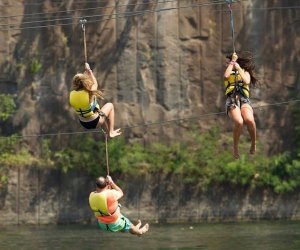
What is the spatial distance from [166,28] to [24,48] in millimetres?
3321

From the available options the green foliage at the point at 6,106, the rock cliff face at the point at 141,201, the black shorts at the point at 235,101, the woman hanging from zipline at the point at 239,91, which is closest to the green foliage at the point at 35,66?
the green foliage at the point at 6,106

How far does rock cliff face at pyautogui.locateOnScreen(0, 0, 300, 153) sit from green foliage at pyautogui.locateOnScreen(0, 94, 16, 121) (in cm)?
19

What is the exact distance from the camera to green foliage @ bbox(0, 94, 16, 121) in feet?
101

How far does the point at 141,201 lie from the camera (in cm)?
3114

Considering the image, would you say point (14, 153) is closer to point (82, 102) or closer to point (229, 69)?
point (82, 102)

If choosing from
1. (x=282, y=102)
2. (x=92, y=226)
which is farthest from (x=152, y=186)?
(x=282, y=102)

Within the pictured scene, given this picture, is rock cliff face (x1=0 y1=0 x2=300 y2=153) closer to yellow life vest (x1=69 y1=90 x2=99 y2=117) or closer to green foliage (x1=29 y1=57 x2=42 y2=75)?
green foliage (x1=29 y1=57 x2=42 y2=75)

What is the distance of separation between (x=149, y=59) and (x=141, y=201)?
3.29 meters

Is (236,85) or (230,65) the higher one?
(230,65)

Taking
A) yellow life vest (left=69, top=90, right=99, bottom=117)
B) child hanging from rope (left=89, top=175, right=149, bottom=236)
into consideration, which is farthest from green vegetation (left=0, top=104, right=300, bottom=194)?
yellow life vest (left=69, top=90, right=99, bottom=117)

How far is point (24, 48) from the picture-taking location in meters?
31.1

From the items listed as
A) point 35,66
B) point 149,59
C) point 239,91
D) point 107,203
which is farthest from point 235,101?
point 35,66

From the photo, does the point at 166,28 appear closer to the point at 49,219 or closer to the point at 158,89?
the point at 158,89

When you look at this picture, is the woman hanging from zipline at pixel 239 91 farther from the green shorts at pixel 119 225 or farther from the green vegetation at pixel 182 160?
the green vegetation at pixel 182 160
